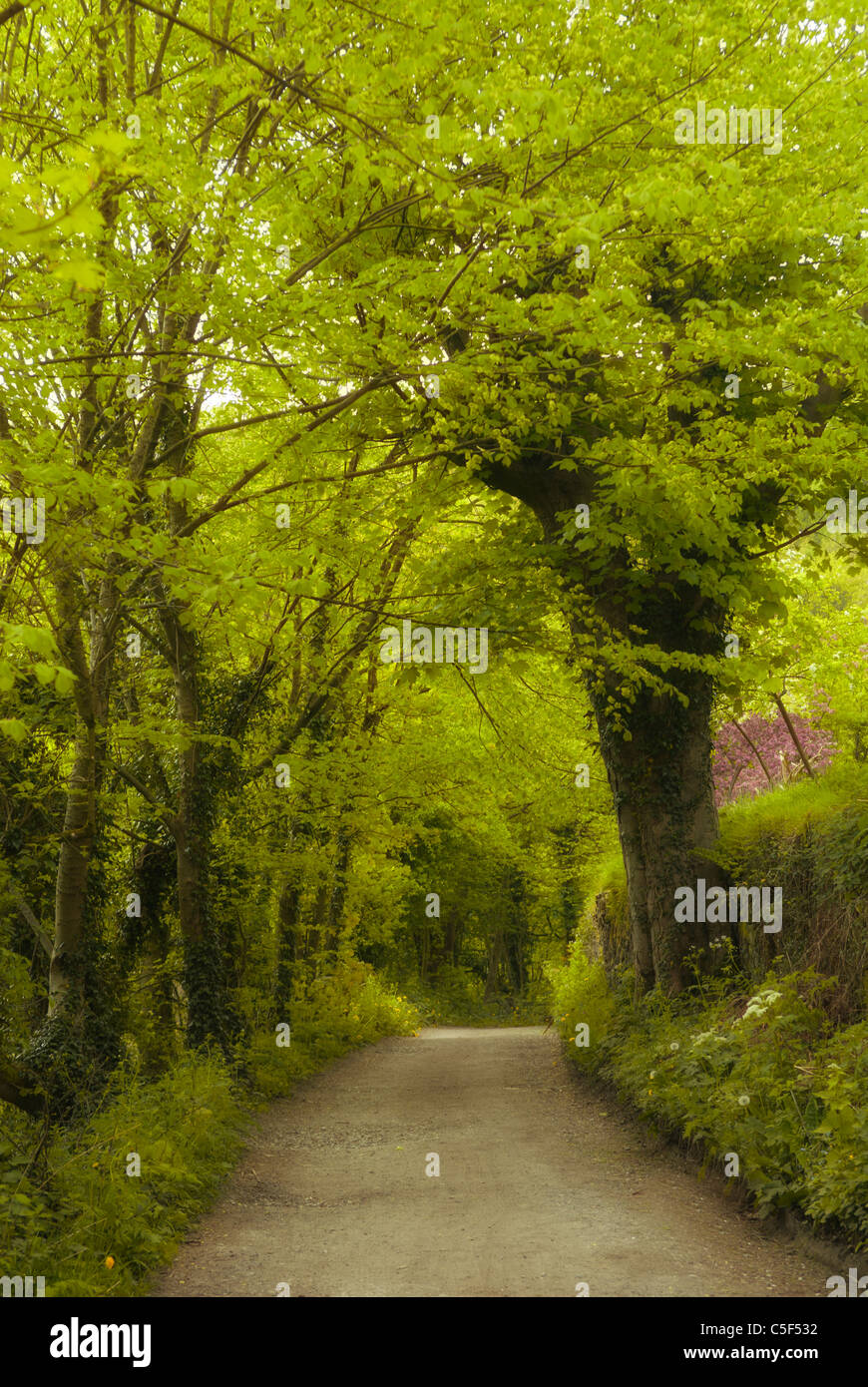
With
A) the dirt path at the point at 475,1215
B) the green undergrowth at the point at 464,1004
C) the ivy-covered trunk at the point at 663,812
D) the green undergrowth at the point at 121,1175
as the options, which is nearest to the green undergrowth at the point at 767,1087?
the dirt path at the point at 475,1215

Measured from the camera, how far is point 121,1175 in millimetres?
7047

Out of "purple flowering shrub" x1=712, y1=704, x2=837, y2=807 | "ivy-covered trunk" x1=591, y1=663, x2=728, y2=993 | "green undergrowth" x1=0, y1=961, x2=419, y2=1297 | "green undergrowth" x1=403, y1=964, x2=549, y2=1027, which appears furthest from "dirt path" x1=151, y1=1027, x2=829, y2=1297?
"green undergrowth" x1=403, y1=964, x2=549, y2=1027

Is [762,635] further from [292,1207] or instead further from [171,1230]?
[171,1230]

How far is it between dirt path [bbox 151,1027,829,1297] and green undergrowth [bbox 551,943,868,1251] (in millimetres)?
314

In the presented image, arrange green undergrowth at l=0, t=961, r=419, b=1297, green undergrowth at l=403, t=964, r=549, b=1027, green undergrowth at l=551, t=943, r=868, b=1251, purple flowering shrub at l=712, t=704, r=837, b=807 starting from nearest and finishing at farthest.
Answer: green undergrowth at l=0, t=961, r=419, b=1297
green undergrowth at l=551, t=943, r=868, b=1251
purple flowering shrub at l=712, t=704, r=837, b=807
green undergrowth at l=403, t=964, r=549, b=1027

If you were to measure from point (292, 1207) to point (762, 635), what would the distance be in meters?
10.5

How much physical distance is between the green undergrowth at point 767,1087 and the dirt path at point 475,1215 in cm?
31

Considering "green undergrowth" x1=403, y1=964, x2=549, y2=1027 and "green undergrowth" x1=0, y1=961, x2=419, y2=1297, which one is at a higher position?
"green undergrowth" x1=0, y1=961, x2=419, y2=1297

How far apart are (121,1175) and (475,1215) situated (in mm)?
2447

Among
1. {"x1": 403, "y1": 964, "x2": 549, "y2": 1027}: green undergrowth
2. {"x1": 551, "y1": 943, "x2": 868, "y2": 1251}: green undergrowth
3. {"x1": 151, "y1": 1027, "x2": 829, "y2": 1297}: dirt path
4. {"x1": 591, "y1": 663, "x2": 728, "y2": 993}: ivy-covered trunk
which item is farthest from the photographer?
{"x1": 403, "y1": 964, "x2": 549, "y2": 1027}: green undergrowth

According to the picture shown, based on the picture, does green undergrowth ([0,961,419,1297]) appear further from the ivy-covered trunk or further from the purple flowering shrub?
the purple flowering shrub

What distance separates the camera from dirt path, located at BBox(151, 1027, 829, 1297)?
5.88 meters

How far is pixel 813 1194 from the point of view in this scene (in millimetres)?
Result: 6281

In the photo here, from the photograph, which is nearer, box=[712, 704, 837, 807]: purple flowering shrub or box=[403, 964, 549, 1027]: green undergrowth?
box=[712, 704, 837, 807]: purple flowering shrub
